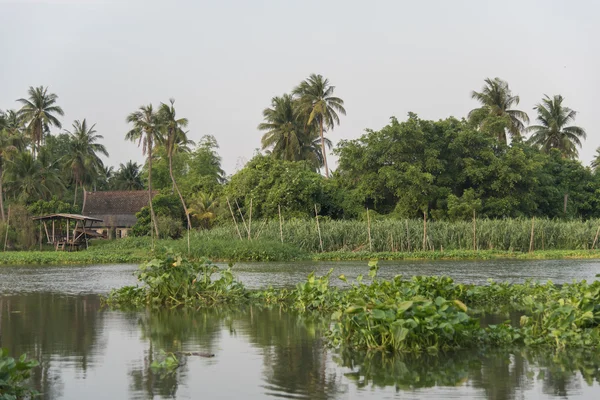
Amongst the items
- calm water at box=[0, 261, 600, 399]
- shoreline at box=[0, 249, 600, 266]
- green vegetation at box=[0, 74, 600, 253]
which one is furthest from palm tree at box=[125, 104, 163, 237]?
calm water at box=[0, 261, 600, 399]

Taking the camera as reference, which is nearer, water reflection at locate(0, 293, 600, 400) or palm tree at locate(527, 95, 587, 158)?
water reflection at locate(0, 293, 600, 400)

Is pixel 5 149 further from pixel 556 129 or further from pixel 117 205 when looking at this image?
pixel 556 129

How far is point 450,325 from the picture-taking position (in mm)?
7742

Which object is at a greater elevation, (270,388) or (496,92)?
(496,92)

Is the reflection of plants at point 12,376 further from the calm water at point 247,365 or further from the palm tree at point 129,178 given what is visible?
the palm tree at point 129,178

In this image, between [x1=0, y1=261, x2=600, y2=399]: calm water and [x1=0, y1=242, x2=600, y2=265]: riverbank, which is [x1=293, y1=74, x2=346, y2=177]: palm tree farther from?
[x1=0, y1=261, x2=600, y2=399]: calm water

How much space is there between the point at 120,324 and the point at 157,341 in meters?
1.75

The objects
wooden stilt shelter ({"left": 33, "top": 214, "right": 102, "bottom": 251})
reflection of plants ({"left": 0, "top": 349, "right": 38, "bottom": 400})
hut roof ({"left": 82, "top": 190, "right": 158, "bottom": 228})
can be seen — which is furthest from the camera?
hut roof ({"left": 82, "top": 190, "right": 158, "bottom": 228})

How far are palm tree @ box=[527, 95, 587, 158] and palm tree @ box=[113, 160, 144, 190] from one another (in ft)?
109

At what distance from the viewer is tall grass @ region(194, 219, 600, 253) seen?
31.0 m

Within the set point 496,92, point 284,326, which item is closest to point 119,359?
point 284,326

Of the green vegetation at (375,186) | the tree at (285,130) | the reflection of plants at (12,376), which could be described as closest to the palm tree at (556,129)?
the green vegetation at (375,186)

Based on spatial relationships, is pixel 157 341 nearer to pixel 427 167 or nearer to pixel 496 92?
pixel 427 167

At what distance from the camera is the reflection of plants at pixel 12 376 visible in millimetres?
5578
